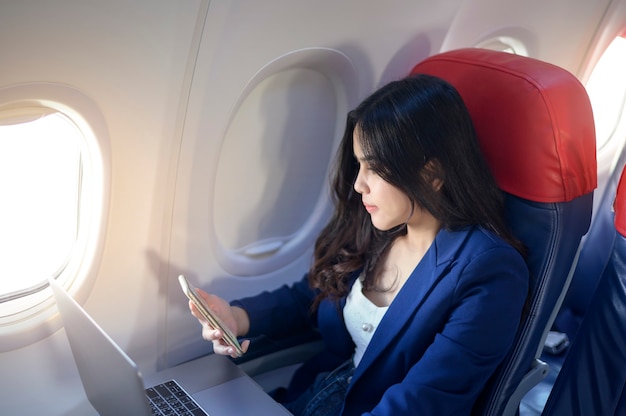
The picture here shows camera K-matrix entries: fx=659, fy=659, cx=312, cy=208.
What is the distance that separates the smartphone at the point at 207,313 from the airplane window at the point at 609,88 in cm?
203

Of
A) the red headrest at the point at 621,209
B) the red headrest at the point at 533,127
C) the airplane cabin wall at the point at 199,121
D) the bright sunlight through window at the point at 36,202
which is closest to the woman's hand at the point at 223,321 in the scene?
the airplane cabin wall at the point at 199,121

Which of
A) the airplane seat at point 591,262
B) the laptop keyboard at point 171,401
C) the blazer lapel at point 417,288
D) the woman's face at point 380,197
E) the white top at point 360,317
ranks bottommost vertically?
the airplane seat at point 591,262

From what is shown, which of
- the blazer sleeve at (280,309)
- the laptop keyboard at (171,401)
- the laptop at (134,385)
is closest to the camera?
the laptop at (134,385)

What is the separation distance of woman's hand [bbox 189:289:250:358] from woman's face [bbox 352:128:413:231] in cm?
44

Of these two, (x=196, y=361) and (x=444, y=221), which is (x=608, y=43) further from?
Result: (x=196, y=361)

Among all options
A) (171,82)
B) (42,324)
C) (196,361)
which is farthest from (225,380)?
(171,82)

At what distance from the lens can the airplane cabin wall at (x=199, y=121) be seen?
4.28 feet

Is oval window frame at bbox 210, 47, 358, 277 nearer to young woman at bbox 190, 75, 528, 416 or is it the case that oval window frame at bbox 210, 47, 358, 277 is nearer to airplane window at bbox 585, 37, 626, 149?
young woman at bbox 190, 75, 528, 416

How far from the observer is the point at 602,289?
1631 millimetres

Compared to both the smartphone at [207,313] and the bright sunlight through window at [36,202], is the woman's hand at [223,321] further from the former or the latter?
the bright sunlight through window at [36,202]

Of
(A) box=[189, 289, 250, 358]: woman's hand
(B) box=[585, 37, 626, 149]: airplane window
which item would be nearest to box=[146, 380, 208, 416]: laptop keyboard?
(A) box=[189, 289, 250, 358]: woman's hand

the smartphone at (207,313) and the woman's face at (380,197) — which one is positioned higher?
the woman's face at (380,197)

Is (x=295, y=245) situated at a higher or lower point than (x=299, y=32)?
lower

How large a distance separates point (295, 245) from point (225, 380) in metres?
0.53
